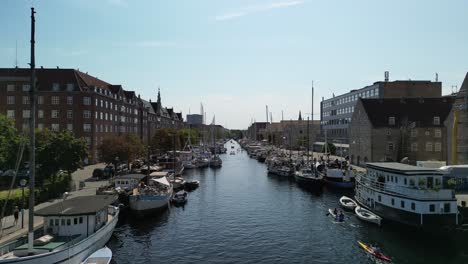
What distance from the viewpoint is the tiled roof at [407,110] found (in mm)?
89062

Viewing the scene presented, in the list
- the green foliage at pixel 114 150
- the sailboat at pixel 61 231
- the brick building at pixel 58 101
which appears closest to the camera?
the sailboat at pixel 61 231

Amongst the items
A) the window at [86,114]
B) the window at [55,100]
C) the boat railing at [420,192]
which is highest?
the window at [55,100]

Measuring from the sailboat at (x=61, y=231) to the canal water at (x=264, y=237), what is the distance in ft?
10.7

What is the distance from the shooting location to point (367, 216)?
46.8 meters

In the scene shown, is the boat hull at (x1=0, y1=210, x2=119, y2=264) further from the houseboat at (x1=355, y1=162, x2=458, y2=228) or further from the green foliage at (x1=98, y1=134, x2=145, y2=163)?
the green foliage at (x1=98, y1=134, x2=145, y2=163)

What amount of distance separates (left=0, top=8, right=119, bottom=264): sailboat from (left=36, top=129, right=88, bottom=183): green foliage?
16.8 metres

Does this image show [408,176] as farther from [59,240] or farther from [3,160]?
[3,160]

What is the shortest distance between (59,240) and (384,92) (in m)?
103

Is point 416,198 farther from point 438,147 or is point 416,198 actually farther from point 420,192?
point 438,147

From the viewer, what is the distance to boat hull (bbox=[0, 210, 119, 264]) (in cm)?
2513

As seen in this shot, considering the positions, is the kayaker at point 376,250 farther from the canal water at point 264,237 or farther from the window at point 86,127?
the window at point 86,127

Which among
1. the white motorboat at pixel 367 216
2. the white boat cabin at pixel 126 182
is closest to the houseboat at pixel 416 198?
the white motorboat at pixel 367 216

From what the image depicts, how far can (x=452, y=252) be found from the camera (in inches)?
1404

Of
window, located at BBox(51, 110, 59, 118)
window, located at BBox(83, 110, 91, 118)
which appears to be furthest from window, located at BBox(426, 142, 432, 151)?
window, located at BBox(51, 110, 59, 118)
